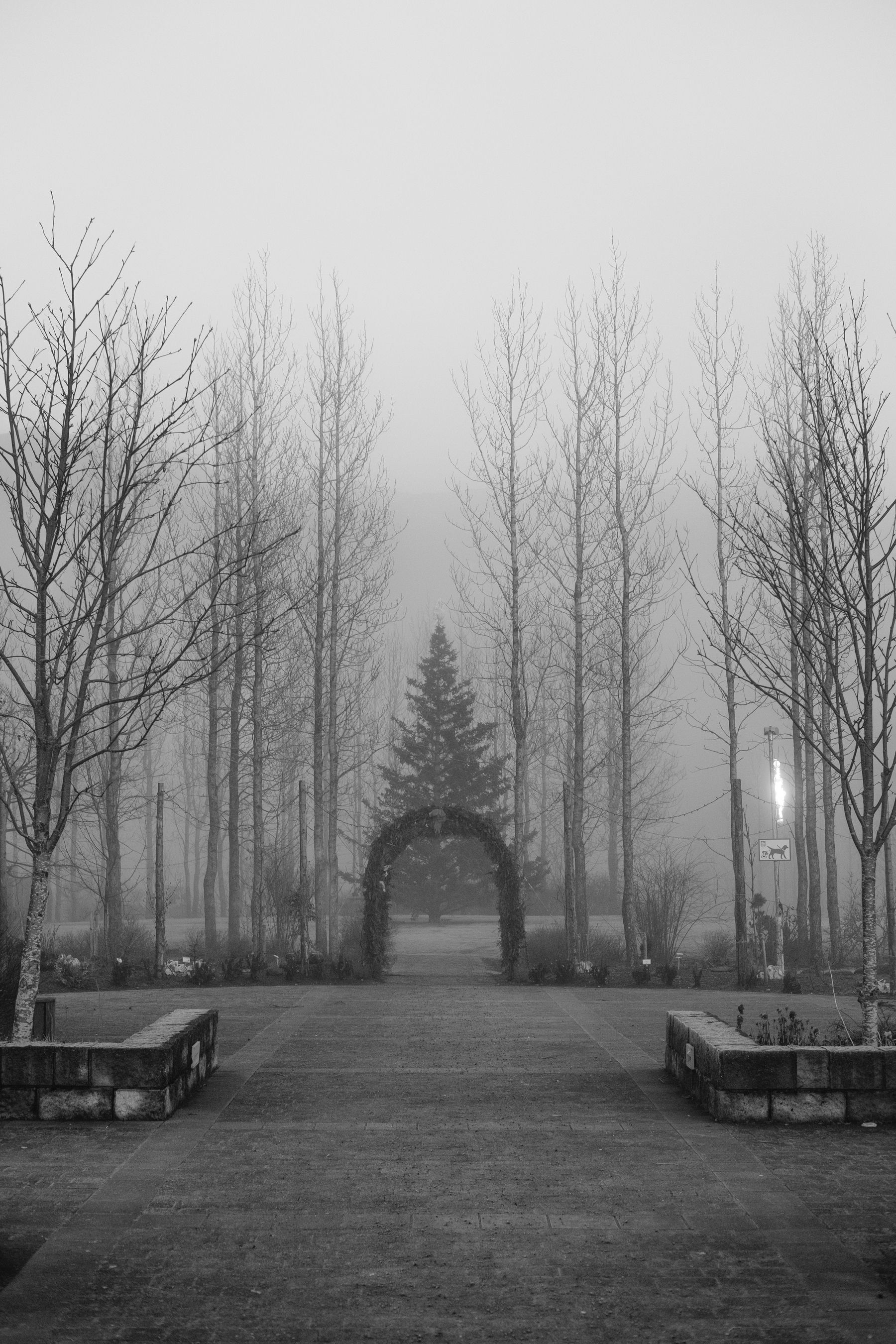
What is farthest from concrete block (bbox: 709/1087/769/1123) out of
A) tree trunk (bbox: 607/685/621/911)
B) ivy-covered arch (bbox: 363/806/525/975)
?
tree trunk (bbox: 607/685/621/911)

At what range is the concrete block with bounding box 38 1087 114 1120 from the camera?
7.67m

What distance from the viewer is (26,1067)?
303 inches

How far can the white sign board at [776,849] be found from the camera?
21.9 metres

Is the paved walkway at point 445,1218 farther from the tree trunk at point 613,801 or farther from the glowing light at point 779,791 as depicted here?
the tree trunk at point 613,801

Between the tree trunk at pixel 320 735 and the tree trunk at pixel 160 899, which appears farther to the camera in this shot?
the tree trunk at pixel 320 735

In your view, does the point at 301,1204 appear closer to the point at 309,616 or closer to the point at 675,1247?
the point at 675,1247

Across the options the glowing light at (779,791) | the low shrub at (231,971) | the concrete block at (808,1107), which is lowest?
the low shrub at (231,971)

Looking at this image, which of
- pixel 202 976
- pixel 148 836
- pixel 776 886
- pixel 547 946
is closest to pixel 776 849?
pixel 776 886

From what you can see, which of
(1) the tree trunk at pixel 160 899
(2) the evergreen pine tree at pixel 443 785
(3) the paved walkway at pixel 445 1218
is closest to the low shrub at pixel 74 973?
(1) the tree trunk at pixel 160 899

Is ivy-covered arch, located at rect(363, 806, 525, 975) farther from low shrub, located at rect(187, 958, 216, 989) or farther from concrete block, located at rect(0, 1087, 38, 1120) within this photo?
concrete block, located at rect(0, 1087, 38, 1120)

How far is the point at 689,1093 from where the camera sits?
339 inches

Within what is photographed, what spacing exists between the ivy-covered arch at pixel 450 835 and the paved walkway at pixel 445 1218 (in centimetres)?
1220

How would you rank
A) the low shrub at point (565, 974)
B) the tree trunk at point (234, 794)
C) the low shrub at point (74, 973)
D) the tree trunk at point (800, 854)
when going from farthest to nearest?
the tree trunk at point (234, 794) → the tree trunk at point (800, 854) → the low shrub at point (565, 974) → the low shrub at point (74, 973)

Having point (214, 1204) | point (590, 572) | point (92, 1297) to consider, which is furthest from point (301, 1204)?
point (590, 572)
